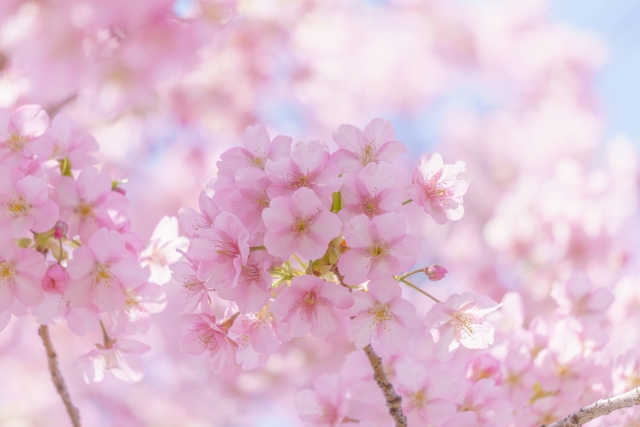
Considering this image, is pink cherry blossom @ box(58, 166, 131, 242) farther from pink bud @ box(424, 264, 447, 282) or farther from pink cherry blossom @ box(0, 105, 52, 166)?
pink bud @ box(424, 264, 447, 282)

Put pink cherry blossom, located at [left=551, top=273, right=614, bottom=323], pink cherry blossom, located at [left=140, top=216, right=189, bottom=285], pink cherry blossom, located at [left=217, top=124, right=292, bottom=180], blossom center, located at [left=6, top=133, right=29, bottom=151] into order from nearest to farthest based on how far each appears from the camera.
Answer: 1. pink cherry blossom, located at [left=217, top=124, right=292, bottom=180]
2. blossom center, located at [left=6, top=133, right=29, bottom=151]
3. pink cherry blossom, located at [left=140, top=216, right=189, bottom=285]
4. pink cherry blossom, located at [left=551, top=273, right=614, bottom=323]

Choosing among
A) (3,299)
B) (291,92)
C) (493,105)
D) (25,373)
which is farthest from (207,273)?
(493,105)

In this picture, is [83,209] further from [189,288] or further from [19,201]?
[189,288]

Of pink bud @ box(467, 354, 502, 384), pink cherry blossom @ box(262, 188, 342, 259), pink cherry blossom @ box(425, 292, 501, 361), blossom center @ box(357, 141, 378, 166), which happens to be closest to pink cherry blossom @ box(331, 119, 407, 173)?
blossom center @ box(357, 141, 378, 166)

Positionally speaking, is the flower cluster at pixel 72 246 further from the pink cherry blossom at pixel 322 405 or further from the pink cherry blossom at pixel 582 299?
the pink cherry blossom at pixel 582 299

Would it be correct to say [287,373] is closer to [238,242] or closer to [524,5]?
[238,242]
